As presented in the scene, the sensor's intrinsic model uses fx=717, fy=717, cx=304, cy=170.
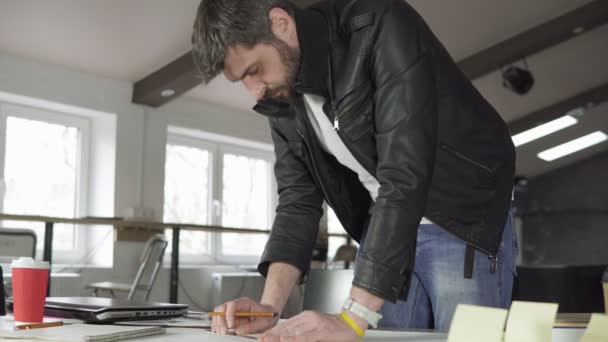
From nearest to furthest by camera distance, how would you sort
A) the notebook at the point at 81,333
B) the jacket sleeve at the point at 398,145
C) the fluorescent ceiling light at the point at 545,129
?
1. the notebook at the point at 81,333
2. the jacket sleeve at the point at 398,145
3. the fluorescent ceiling light at the point at 545,129

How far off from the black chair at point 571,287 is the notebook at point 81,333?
3623 mm

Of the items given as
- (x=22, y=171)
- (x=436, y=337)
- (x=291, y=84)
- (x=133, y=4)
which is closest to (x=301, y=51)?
(x=291, y=84)

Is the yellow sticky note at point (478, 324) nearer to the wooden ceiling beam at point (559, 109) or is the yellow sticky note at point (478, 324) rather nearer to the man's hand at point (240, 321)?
the man's hand at point (240, 321)

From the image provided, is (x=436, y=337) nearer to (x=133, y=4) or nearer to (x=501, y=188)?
(x=501, y=188)

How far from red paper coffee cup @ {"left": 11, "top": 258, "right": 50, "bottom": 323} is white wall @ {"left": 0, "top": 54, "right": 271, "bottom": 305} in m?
4.49

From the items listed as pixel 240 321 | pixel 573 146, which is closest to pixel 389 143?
pixel 240 321

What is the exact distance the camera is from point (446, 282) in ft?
4.07

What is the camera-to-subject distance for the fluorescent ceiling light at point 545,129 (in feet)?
30.8

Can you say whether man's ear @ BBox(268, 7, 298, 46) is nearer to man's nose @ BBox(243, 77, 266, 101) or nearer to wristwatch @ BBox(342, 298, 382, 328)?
man's nose @ BBox(243, 77, 266, 101)

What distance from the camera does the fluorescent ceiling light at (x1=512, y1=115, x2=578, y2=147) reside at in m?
9.40

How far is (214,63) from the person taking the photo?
1145 millimetres

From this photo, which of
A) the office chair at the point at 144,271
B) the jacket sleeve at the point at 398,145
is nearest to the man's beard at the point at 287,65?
the jacket sleeve at the point at 398,145

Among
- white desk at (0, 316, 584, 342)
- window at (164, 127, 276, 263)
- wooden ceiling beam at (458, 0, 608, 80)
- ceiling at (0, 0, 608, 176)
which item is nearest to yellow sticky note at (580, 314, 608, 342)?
white desk at (0, 316, 584, 342)

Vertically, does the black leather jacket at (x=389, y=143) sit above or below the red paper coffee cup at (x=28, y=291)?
above
